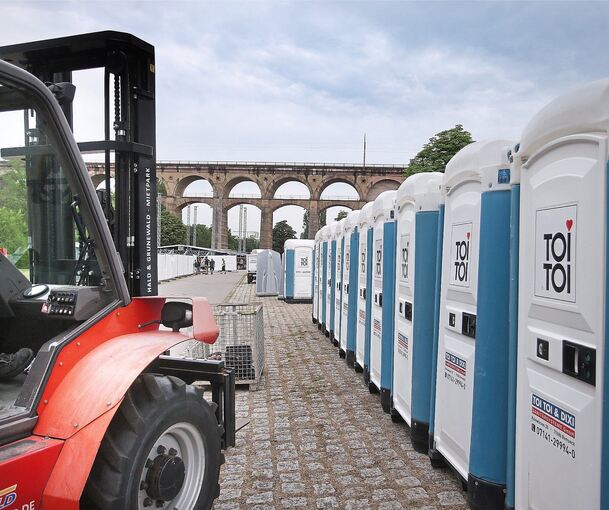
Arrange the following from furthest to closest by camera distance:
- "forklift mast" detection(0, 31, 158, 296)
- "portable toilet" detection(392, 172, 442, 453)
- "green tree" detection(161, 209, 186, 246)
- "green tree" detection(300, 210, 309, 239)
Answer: "green tree" detection(300, 210, 309, 239), "green tree" detection(161, 209, 186, 246), "portable toilet" detection(392, 172, 442, 453), "forklift mast" detection(0, 31, 158, 296)

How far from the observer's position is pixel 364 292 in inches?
341

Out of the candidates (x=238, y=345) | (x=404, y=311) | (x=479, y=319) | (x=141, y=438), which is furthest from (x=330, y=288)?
(x=141, y=438)

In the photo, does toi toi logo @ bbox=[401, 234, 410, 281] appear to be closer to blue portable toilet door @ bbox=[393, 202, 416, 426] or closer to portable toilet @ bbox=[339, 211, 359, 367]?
blue portable toilet door @ bbox=[393, 202, 416, 426]

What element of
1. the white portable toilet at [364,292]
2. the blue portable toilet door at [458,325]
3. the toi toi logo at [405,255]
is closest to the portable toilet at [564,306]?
the blue portable toilet door at [458,325]

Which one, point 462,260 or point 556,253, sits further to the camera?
point 462,260

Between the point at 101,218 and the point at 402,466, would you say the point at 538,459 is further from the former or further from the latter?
the point at 101,218

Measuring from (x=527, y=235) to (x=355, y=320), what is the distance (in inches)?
244

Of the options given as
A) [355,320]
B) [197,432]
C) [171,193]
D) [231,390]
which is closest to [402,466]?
[231,390]

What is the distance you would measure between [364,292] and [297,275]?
50.5ft

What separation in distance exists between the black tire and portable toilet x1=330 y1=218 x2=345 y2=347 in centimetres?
757

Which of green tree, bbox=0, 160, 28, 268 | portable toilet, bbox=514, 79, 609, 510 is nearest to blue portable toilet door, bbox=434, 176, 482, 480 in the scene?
portable toilet, bbox=514, 79, 609, 510

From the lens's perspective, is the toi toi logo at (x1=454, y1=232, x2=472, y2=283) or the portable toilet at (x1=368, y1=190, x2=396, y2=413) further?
the portable toilet at (x1=368, y1=190, x2=396, y2=413)

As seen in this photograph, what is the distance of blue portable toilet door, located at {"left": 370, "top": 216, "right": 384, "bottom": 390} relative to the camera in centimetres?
749

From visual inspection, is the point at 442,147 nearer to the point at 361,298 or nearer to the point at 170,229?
the point at 361,298
